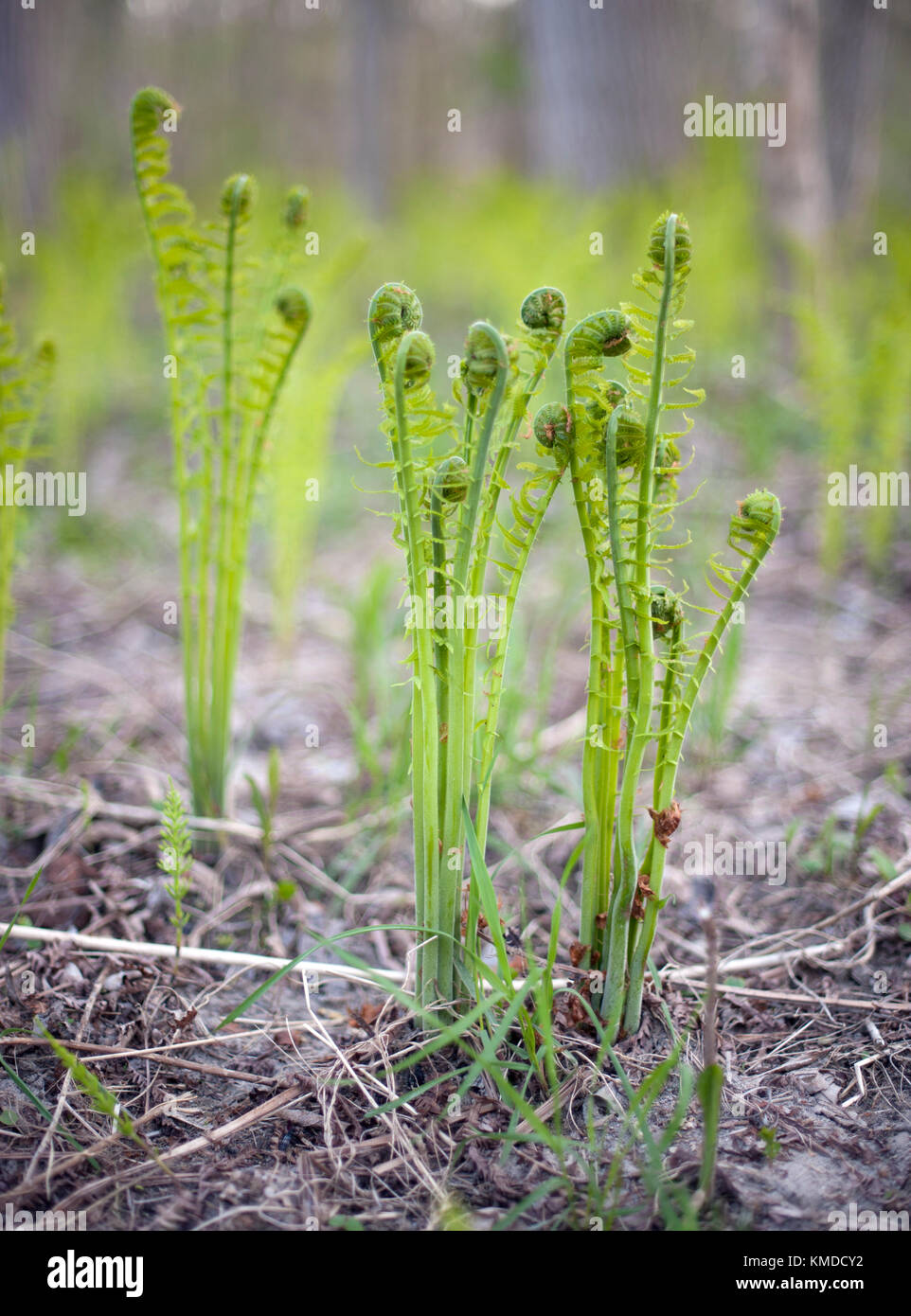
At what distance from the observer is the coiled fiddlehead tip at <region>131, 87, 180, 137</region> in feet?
4.59

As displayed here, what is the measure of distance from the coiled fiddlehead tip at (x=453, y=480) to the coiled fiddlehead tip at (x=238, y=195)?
0.74 m

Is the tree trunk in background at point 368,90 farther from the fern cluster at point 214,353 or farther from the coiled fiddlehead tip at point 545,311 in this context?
the coiled fiddlehead tip at point 545,311

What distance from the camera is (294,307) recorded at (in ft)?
4.97

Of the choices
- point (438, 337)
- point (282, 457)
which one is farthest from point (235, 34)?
point (282, 457)

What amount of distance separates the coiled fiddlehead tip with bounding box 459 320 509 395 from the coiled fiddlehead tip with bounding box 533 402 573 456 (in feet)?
0.25

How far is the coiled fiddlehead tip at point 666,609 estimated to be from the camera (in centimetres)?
111

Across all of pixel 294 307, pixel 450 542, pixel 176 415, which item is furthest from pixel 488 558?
pixel 176 415

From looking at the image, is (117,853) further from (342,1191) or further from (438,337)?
(438,337)

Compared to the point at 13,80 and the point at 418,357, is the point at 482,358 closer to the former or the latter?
the point at 418,357

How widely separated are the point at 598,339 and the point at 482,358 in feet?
0.49

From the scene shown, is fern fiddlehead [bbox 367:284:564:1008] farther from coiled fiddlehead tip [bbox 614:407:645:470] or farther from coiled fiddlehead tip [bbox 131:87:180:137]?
coiled fiddlehead tip [bbox 131:87:180:137]

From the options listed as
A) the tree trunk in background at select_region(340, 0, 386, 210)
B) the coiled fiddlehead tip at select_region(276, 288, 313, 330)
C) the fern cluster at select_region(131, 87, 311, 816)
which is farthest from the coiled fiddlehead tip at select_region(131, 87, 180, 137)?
the tree trunk in background at select_region(340, 0, 386, 210)

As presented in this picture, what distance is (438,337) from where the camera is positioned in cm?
568

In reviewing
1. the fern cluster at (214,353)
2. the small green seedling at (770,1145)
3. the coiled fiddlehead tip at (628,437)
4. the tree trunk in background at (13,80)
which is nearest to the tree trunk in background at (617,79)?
the tree trunk in background at (13,80)
